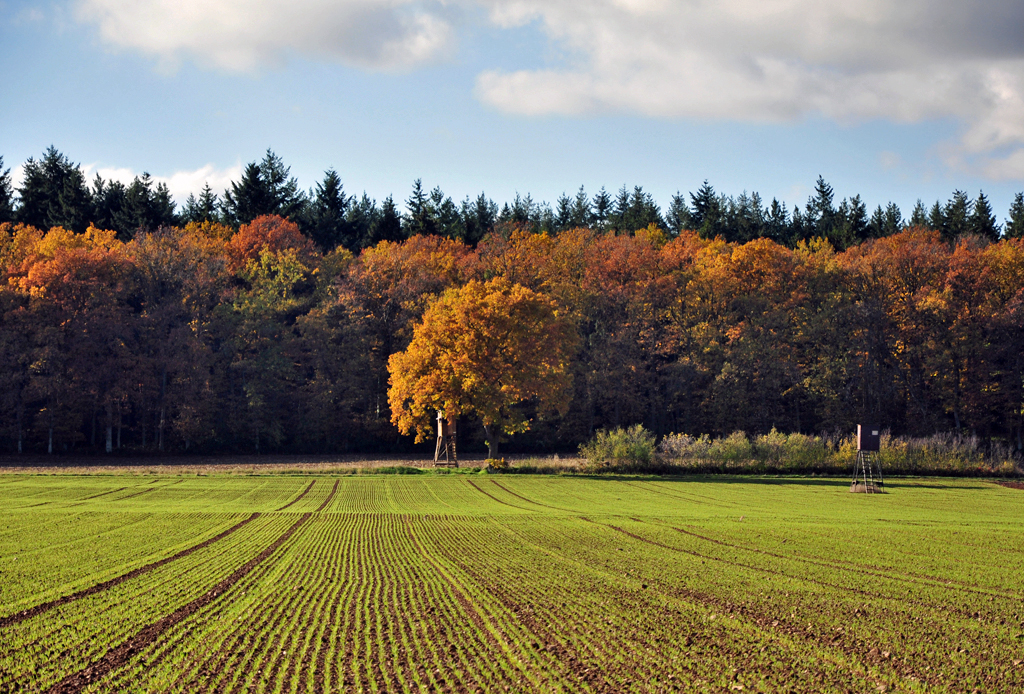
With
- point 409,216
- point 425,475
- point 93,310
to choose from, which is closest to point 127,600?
point 425,475

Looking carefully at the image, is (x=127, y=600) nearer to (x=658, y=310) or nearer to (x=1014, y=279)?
(x=658, y=310)

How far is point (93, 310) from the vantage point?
66188 mm

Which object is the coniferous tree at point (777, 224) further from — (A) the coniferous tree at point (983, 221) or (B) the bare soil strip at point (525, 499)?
(B) the bare soil strip at point (525, 499)

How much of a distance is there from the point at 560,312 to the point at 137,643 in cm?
5937

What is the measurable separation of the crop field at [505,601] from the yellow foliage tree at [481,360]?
82.1ft

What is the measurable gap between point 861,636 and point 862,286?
68714mm

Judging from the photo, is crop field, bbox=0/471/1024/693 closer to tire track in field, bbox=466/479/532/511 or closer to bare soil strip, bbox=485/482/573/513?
tire track in field, bbox=466/479/532/511

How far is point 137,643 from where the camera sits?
40.5 feet

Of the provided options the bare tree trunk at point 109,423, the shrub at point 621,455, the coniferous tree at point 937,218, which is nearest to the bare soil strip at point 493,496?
the shrub at point 621,455

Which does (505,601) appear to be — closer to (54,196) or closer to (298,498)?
(298,498)

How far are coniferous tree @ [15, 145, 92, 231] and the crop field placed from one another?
64560 mm

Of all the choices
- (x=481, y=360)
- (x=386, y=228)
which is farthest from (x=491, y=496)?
(x=386, y=228)

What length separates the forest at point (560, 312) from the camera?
2628 inches

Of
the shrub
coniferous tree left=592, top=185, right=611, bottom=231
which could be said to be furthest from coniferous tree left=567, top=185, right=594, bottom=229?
the shrub
